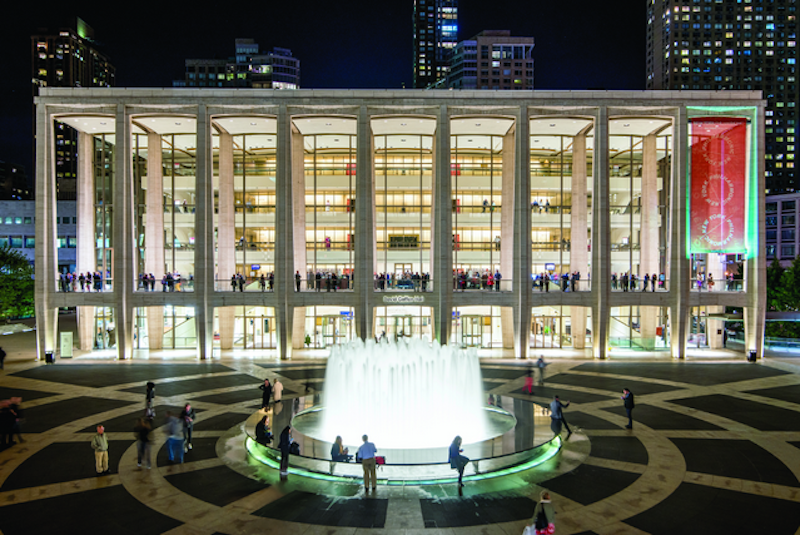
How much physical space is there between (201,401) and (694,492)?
61.5ft

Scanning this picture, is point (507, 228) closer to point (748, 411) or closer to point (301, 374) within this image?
point (301, 374)

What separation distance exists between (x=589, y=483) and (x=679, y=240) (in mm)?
24530

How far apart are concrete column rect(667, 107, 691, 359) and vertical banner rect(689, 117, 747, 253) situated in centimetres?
74

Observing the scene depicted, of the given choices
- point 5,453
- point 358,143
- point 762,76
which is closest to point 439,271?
point 358,143

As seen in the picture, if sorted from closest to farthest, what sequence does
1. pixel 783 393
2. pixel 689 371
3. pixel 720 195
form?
pixel 783 393 → pixel 689 371 → pixel 720 195

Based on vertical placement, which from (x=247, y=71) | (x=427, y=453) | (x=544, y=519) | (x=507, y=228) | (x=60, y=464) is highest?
(x=247, y=71)

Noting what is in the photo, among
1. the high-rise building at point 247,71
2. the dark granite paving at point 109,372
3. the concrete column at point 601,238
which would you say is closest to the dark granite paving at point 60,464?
the dark granite paving at point 109,372

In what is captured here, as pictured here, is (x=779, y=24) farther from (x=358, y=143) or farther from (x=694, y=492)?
(x=694, y=492)

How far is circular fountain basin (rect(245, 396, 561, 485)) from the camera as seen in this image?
1343cm

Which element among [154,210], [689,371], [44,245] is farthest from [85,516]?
[689,371]

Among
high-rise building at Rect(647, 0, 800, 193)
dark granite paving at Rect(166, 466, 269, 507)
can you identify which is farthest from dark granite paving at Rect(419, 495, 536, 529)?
high-rise building at Rect(647, 0, 800, 193)

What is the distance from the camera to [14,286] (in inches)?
1902

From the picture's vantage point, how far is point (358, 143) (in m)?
32.2

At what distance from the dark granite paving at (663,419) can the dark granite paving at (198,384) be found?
687 inches
